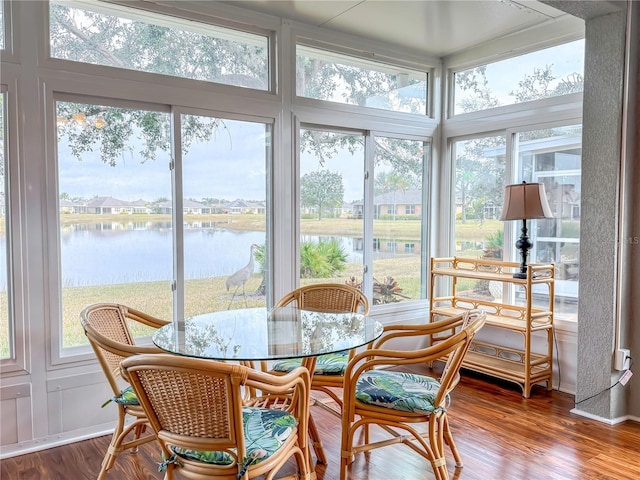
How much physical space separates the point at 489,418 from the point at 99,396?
2.52m

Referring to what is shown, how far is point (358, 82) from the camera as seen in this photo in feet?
13.5

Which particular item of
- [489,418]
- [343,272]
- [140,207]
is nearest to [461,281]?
[343,272]

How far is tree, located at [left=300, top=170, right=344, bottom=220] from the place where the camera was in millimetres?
3886

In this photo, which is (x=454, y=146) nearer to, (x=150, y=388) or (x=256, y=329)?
(x=256, y=329)

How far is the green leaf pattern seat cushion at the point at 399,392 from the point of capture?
2184 mm

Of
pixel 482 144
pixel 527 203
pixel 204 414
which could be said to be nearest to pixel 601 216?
pixel 527 203

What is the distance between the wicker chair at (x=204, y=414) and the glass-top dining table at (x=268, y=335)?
290mm

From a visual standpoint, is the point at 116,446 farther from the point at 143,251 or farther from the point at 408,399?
the point at 408,399

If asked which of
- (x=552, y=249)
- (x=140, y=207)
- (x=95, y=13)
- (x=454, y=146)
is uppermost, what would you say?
(x=95, y=13)

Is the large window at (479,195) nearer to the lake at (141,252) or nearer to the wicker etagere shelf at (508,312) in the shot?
the wicker etagere shelf at (508,312)

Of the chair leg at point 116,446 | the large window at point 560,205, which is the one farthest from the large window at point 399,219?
the chair leg at point 116,446

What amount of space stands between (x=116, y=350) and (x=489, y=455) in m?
2.06

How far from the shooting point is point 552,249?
3.81m

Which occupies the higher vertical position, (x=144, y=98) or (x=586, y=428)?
(x=144, y=98)
